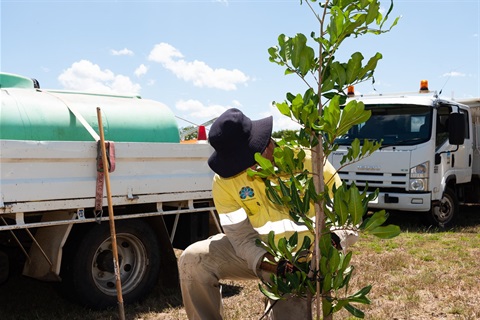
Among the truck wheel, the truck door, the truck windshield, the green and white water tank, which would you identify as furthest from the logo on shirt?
the truck door

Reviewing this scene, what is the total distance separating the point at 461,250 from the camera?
23.2ft

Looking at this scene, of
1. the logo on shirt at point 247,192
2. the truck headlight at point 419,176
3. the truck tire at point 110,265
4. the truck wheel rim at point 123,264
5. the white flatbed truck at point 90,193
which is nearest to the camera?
the logo on shirt at point 247,192

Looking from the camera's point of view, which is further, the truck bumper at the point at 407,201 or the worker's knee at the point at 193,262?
the truck bumper at the point at 407,201

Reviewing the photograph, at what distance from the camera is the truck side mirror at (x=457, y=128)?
838 centimetres

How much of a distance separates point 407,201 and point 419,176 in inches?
15.8

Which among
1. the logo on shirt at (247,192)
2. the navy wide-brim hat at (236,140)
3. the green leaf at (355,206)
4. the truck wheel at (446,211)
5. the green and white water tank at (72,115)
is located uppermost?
the green and white water tank at (72,115)

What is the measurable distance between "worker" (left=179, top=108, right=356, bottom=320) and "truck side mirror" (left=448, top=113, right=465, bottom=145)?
584 centimetres

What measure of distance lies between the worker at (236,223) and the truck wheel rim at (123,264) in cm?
150

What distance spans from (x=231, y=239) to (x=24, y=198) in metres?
1.65

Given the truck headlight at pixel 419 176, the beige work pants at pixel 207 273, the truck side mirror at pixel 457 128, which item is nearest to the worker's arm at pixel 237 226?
the beige work pants at pixel 207 273

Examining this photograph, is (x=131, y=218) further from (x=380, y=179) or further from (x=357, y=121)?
(x=380, y=179)

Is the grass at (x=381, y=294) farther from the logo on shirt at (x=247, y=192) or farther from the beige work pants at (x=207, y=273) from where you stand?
the logo on shirt at (x=247, y=192)

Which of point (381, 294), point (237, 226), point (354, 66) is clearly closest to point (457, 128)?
point (381, 294)

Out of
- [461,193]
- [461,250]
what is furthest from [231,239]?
[461,193]
